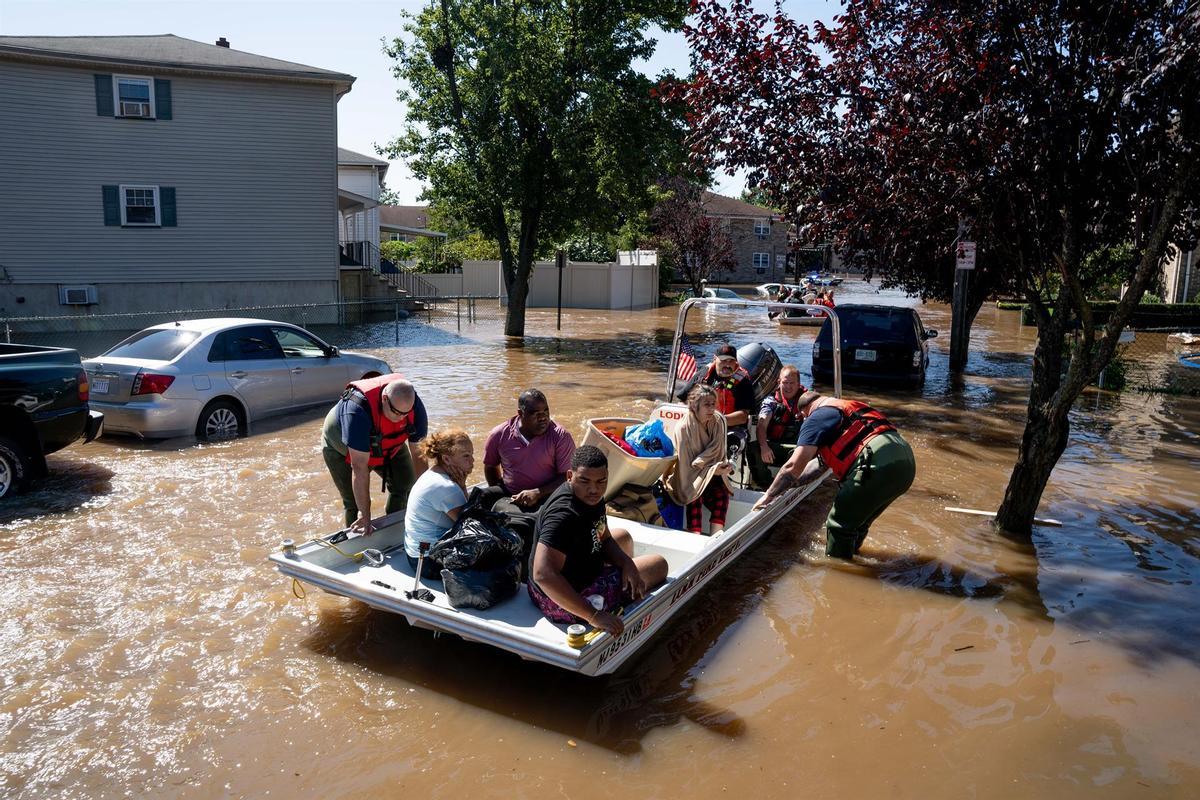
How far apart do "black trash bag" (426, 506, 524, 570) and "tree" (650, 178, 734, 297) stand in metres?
34.2

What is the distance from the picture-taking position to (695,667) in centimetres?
567

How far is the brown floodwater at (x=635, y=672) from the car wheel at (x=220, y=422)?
1.44m

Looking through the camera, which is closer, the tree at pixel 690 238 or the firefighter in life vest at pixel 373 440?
the firefighter in life vest at pixel 373 440

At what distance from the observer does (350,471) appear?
701 centimetres

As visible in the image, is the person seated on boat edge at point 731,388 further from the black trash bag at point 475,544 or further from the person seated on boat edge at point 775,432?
the black trash bag at point 475,544

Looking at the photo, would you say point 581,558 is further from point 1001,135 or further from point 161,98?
point 161,98

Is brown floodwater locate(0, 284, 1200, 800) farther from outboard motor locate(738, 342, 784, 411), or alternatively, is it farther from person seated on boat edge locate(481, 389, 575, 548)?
outboard motor locate(738, 342, 784, 411)

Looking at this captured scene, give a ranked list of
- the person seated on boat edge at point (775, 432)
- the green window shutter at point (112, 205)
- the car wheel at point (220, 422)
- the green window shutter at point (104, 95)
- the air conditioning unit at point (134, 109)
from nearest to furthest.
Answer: the person seated on boat edge at point (775, 432), the car wheel at point (220, 422), the green window shutter at point (104, 95), the air conditioning unit at point (134, 109), the green window shutter at point (112, 205)

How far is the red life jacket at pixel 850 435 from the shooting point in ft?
24.0

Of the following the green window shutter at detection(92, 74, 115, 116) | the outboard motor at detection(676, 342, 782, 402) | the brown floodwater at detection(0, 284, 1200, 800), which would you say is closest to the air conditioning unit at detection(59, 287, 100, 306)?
the green window shutter at detection(92, 74, 115, 116)

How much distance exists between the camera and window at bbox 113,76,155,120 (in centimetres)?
2289

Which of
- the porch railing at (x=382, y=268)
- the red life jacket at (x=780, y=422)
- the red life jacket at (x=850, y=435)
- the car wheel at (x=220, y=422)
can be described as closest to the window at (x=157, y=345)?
the car wheel at (x=220, y=422)

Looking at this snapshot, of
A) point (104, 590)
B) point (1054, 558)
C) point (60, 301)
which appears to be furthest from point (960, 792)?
point (60, 301)

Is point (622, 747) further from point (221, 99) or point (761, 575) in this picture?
point (221, 99)
